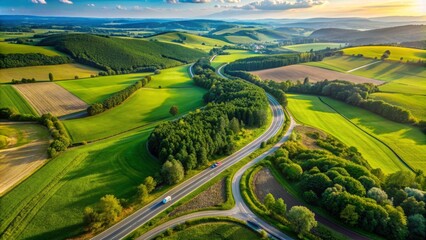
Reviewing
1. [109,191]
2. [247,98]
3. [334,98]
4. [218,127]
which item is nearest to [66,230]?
[109,191]

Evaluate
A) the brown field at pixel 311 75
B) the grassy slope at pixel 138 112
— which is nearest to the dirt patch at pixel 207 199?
the grassy slope at pixel 138 112

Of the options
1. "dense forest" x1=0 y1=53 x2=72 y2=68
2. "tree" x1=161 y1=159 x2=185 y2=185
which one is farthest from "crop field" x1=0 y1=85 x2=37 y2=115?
"tree" x1=161 y1=159 x2=185 y2=185

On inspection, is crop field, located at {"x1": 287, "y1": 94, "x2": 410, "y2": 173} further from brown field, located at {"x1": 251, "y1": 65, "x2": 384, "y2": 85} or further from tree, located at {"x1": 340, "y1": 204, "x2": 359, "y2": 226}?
brown field, located at {"x1": 251, "y1": 65, "x2": 384, "y2": 85}

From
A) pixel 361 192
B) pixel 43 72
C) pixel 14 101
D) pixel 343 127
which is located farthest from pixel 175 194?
pixel 43 72

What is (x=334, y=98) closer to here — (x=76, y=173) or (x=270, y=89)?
(x=270, y=89)

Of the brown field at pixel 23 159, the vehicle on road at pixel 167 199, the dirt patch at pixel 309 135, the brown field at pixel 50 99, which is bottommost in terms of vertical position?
the vehicle on road at pixel 167 199

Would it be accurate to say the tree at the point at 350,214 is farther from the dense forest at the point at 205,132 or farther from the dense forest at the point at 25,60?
the dense forest at the point at 25,60

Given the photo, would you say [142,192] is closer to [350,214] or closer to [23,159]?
[23,159]
